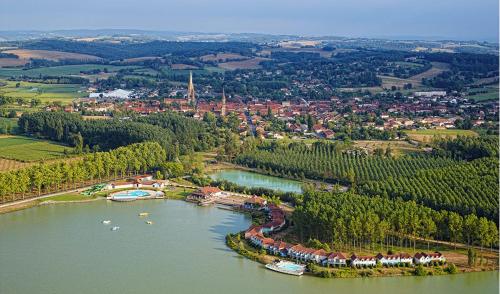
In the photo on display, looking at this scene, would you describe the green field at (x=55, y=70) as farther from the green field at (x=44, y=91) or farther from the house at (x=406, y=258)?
the house at (x=406, y=258)

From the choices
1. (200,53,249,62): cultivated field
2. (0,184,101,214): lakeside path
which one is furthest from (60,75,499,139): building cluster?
(200,53,249,62): cultivated field

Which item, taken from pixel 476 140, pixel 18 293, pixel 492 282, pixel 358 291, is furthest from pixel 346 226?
pixel 476 140

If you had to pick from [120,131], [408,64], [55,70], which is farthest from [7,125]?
[408,64]

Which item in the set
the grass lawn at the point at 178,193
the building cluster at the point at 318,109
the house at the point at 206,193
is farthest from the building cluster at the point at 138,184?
the building cluster at the point at 318,109

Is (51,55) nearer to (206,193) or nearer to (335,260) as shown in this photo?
(206,193)

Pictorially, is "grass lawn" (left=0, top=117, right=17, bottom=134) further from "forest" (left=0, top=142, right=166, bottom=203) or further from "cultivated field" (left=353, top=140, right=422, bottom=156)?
"cultivated field" (left=353, top=140, right=422, bottom=156)
